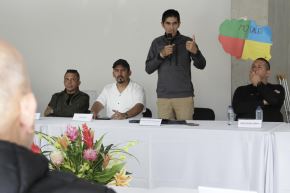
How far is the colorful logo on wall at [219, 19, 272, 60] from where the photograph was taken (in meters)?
4.88

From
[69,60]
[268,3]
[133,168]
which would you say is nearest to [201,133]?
[133,168]

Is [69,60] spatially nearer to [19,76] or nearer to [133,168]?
[133,168]

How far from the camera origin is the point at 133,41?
6055mm

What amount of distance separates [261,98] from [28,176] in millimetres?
3703

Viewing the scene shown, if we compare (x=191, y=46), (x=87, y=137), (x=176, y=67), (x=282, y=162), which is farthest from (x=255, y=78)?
(x=87, y=137)

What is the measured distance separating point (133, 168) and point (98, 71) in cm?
301

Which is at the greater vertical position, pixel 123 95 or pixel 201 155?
pixel 123 95

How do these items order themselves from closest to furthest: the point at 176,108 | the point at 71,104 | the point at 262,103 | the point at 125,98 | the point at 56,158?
the point at 56,158, the point at 262,103, the point at 176,108, the point at 125,98, the point at 71,104

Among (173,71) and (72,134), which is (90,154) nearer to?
(72,134)

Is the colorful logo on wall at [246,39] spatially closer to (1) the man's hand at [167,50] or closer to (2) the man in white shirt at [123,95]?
(1) the man's hand at [167,50]

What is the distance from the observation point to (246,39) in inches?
194

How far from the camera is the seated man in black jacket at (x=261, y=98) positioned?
4.14 meters

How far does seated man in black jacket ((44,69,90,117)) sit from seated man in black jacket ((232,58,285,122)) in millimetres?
1504

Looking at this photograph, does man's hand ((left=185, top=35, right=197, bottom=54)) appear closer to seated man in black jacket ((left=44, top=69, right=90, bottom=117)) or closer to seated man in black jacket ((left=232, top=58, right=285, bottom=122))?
seated man in black jacket ((left=232, top=58, right=285, bottom=122))
